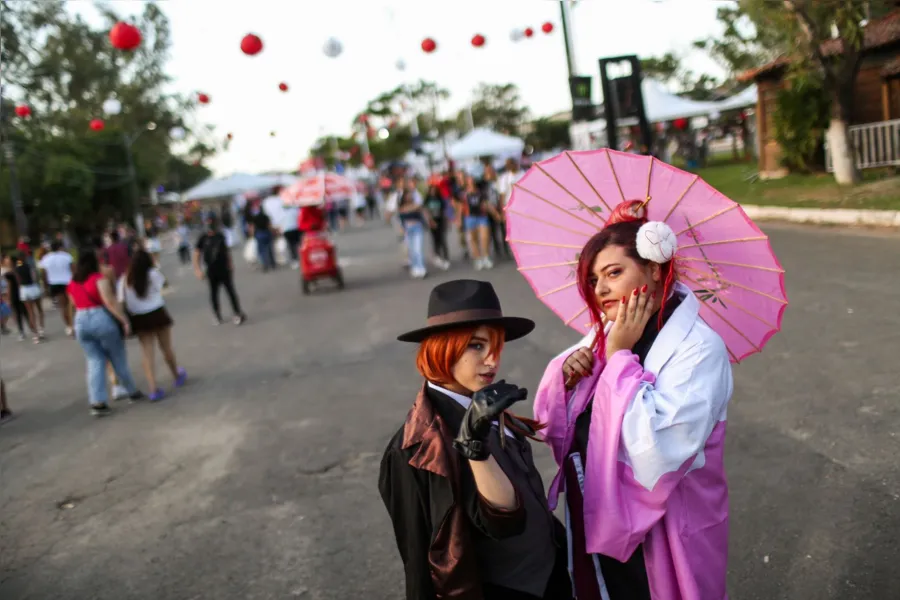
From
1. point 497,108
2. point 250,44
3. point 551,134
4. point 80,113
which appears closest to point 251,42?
point 250,44

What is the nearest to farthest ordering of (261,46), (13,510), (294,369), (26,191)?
(13,510), (294,369), (261,46), (26,191)

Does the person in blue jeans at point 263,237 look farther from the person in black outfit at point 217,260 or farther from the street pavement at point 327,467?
the street pavement at point 327,467

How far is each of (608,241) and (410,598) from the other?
1.04 meters

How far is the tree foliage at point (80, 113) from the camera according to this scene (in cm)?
3881

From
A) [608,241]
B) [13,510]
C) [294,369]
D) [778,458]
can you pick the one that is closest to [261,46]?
[294,369]

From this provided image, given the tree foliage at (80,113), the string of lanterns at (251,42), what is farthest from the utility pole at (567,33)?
the tree foliage at (80,113)

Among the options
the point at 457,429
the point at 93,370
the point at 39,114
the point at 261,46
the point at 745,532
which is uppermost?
the point at 39,114

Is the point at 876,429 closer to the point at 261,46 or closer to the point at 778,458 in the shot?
the point at 778,458

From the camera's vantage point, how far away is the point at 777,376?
584 cm

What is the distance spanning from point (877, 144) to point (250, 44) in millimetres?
14312

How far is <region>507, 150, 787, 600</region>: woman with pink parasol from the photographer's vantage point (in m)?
1.91

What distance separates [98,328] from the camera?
757 cm

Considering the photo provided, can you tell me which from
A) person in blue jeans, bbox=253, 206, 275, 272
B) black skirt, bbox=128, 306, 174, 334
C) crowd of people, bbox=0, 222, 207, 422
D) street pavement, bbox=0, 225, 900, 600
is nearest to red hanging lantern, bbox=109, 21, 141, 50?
crowd of people, bbox=0, 222, 207, 422

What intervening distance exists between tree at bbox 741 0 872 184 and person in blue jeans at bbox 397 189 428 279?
7192mm
